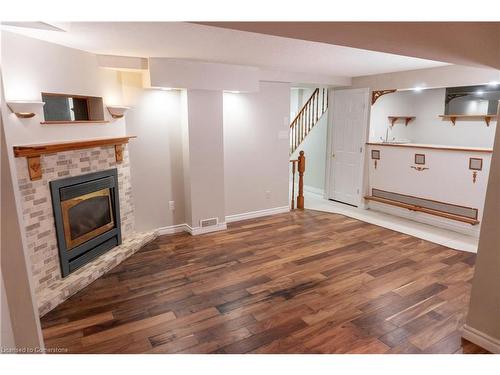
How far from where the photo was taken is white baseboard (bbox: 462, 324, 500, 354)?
226 cm

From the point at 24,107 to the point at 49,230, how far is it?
3.64 feet

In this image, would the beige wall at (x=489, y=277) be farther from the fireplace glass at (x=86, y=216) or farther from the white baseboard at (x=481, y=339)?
the fireplace glass at (x=86, y=216)

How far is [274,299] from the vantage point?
2.97m

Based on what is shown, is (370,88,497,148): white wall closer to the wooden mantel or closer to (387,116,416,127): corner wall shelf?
(387,116,416,127): corner wall shelf

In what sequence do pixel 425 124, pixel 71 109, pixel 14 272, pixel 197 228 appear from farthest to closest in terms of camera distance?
pixel 425 124
pixel 197 228
pixel 71 109
pixel 14 272

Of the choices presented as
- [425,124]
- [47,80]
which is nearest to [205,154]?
[47,80]

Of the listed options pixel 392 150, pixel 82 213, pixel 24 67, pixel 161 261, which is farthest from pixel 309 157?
pixel 24 67

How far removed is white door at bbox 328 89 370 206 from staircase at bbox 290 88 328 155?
607mm

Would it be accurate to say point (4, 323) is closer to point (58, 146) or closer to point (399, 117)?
point (58, 146)

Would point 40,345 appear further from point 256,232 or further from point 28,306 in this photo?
point 256,232

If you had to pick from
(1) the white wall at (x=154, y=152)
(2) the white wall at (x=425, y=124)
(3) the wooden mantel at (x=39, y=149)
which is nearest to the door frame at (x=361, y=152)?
(2) the white wall at (x=425, y=124)

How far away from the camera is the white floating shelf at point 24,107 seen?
2620 mm

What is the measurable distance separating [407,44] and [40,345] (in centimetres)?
270
